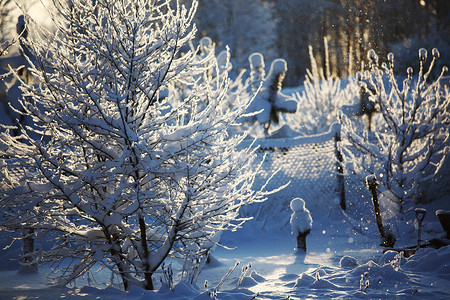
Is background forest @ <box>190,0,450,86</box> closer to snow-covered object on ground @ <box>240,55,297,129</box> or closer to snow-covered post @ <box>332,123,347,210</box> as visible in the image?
snow-covered object on ground @ <box>240,55,297,129</box>

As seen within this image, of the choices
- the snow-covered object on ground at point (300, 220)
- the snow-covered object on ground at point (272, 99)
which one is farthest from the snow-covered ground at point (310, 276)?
the snow-covered object on ground at point (272, 99)

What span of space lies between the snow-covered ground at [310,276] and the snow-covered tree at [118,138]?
1.86 ft

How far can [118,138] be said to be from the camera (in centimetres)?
409

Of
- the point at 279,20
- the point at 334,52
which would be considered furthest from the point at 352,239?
the point at 279,20

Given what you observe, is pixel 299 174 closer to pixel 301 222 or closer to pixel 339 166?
pixel 339 166

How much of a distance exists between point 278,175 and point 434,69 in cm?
1436

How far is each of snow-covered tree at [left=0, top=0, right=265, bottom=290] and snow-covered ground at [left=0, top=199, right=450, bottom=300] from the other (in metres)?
0.57

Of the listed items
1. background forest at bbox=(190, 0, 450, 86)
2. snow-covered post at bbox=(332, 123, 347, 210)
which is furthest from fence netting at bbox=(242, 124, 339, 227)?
background forest at bbox=(190, 0, 450, 86)

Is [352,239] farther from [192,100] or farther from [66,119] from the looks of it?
[66,119]

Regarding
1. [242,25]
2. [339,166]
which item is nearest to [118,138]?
[339,166]

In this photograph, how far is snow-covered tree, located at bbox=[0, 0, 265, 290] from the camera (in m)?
3.79

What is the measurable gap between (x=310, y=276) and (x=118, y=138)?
2927 millimetres

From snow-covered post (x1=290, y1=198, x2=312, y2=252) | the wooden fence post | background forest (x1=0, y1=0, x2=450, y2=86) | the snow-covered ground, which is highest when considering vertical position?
background forest (x1=0, y1=0, x2=450, y2=86)

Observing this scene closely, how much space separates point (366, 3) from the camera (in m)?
13.6
